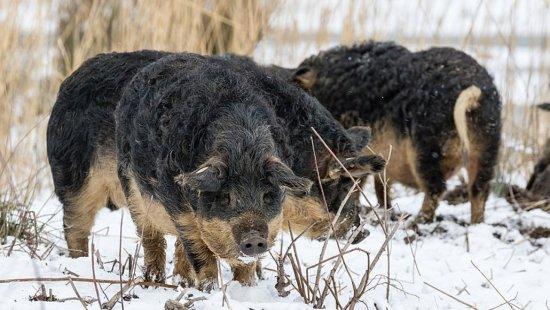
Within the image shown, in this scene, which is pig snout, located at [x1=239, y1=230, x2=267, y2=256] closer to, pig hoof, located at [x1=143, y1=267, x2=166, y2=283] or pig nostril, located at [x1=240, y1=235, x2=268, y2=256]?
pig nostril, located at [x1=240, y1=235, x2=268, y2=256]

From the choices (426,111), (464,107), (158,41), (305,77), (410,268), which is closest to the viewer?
(410,268)

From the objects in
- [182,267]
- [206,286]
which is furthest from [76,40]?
[206,286]

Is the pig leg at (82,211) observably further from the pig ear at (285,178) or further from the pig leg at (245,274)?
the pig ear at (285,178)

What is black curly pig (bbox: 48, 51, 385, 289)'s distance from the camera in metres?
3.30

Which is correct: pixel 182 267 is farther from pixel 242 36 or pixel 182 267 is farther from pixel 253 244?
pixel 242 36

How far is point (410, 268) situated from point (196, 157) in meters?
1.78

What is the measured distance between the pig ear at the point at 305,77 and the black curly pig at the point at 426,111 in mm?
12

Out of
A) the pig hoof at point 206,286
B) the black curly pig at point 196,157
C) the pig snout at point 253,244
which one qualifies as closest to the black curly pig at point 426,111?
the black curly pig at point 196,157

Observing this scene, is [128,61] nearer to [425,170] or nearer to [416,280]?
[416,280]

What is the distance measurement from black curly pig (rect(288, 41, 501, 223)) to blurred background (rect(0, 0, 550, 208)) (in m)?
1.11

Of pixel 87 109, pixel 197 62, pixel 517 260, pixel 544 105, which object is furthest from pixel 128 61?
pixel 544 105

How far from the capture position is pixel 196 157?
3.50m

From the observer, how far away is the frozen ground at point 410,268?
3521 mm

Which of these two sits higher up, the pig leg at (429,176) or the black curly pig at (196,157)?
the black curly pig at (196,157)
